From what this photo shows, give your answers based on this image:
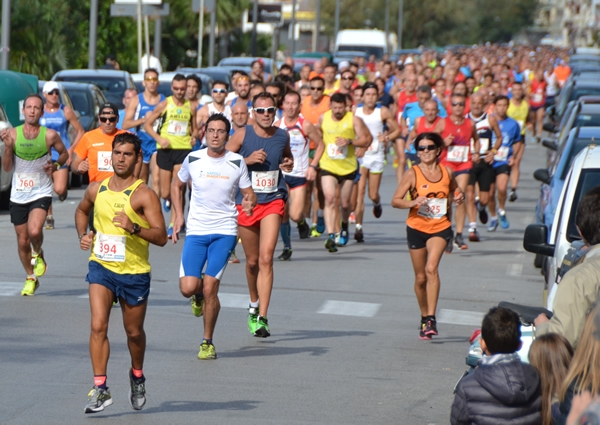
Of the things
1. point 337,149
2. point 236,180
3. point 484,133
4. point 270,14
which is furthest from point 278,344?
point 270,14

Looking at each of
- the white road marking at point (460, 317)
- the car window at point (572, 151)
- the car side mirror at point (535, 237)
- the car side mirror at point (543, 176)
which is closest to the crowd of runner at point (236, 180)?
the white road marking at point (460, 317)

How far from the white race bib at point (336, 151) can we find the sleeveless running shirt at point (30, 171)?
161 inches

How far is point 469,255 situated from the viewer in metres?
16.0

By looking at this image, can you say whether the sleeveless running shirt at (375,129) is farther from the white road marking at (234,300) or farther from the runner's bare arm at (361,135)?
the white road marking at (234,300)

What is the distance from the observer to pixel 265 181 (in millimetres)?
10977

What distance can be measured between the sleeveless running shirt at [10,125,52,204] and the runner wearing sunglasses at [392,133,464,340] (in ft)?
11.3

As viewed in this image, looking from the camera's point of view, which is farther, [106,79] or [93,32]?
[93,32]

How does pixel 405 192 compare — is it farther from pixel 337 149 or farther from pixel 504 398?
pixel 504 398

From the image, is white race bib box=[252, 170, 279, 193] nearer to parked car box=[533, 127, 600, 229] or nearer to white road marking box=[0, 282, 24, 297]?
white road marking box=[0, 282, 24, 297]

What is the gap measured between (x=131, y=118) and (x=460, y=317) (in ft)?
21.9

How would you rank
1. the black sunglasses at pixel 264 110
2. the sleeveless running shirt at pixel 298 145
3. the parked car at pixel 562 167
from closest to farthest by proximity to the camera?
the black sunglasses at pixel 264 110, the parked car at pixel 562 167, the sleeveless running shirt at pixel 298 145

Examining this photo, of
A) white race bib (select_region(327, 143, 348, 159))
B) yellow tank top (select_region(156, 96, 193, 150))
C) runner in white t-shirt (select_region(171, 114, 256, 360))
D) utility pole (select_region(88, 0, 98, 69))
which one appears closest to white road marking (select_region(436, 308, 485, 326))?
runner in white t-shirt (select_region(171, 114, 256, 360))

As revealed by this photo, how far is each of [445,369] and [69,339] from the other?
2733 millimetres

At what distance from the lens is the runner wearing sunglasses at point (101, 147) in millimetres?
11570
